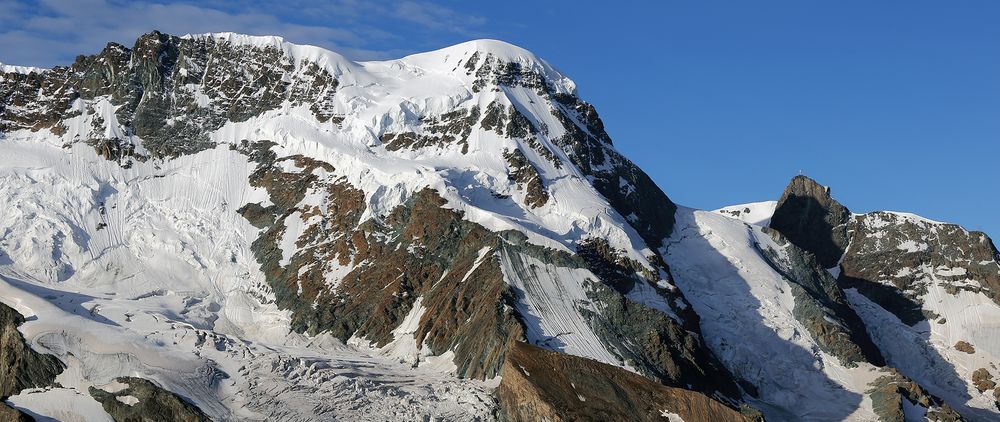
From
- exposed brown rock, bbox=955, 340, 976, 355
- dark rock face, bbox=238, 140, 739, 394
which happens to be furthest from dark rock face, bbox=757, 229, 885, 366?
A: dark rock face, bbox=238, 140, 739, 394

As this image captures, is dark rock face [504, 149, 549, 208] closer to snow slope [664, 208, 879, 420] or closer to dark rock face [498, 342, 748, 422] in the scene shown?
snow slope [664, 208, 879, 420]

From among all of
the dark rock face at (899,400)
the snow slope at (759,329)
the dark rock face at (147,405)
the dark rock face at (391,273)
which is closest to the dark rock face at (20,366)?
the dark rock face at (147,405)

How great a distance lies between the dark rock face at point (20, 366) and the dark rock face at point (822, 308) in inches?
3074

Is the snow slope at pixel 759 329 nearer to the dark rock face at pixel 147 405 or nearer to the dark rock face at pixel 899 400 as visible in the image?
the dark rock face at pixel 899 400

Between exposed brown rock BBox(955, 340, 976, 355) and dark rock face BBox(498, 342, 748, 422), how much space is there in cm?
5360

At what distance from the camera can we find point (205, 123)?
594 ft

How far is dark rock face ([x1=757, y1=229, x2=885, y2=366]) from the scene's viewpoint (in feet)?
535

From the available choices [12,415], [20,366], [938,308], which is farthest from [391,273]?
[938,308]

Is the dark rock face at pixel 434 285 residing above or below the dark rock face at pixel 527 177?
below

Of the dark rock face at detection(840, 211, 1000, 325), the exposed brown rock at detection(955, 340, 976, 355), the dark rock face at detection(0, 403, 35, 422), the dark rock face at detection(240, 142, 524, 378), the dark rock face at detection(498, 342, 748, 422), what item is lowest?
the dark rock face at detection(0, 403, 35, 422)

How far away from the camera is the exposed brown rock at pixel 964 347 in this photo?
583 feet

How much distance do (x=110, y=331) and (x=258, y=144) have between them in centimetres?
4407

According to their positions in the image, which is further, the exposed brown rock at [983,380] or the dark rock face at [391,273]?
the exposed brown rock at [983,380]

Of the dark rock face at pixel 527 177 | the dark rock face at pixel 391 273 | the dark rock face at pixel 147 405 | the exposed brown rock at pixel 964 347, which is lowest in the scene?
the dark rock face at pixel 147 405
